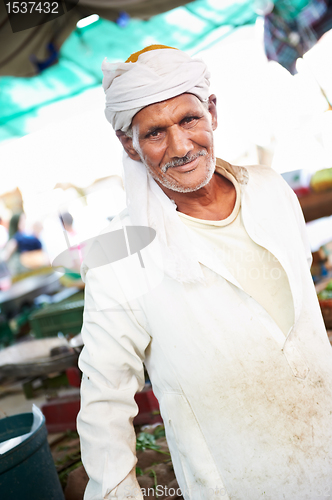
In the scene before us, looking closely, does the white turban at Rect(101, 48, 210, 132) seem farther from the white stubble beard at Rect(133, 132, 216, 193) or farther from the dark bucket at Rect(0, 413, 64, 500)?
the dark bucket at Rect(0, 413, 64, 500)

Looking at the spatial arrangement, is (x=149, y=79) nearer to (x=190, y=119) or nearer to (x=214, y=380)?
(x=190, y=119)

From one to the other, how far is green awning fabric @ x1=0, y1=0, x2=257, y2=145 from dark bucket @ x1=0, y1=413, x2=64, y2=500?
1.53 m

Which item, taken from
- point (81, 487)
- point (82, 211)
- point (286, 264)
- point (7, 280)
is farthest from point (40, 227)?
point (7, 280)

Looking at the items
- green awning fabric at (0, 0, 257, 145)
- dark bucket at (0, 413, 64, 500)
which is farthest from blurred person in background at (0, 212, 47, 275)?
dark bucket at (0, 413, 64, 500)

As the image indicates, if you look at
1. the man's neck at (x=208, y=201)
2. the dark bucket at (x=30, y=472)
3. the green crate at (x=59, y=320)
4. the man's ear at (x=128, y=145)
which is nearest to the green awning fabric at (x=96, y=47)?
the man's ear at (x=128, y=145)

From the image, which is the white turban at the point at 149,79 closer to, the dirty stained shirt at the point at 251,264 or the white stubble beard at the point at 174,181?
the white stubble beard at the point at 174,181

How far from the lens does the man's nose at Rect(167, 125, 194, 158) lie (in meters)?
1.14

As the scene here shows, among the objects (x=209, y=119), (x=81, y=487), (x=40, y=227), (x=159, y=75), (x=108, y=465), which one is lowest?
(x=81, y=487)

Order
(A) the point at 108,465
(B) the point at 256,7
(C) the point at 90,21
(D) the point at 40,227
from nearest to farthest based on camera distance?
1. (A) the point at 108,465
2. (D) the point at 40,227
3. (C) the point at 90,21
4. (B) the point at 256,7

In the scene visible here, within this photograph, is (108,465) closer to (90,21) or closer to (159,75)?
(159,75)

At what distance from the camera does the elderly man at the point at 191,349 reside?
1.14 meters

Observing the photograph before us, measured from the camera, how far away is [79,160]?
5.21 ft

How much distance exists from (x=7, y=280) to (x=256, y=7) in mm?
5514

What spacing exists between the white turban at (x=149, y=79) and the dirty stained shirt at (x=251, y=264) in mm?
346
